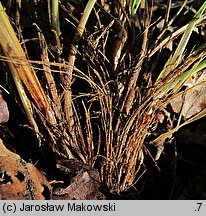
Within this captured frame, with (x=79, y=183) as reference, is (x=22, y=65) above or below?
above

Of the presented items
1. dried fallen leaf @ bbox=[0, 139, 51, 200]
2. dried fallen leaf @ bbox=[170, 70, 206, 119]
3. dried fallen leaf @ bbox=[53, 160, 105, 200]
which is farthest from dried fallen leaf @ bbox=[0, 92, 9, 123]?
dried fallen leaf @ bbox=[170, 70, 206, 119]

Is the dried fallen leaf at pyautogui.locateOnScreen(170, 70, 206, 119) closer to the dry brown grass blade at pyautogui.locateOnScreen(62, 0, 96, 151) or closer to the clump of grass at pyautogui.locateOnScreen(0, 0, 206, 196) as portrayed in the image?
the clump of grass at pyautogui.locateOnScreen(0, 0, 206, 196)

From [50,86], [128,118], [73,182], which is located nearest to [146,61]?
[128,118]

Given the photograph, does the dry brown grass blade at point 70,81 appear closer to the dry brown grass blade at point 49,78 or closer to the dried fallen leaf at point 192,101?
the dry brown grass blade at point 49,78

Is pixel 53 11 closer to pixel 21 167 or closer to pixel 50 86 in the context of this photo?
pixel 50 86

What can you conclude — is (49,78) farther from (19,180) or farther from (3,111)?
(19,180)

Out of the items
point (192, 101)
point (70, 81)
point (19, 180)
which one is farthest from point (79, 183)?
point (192, 101)
